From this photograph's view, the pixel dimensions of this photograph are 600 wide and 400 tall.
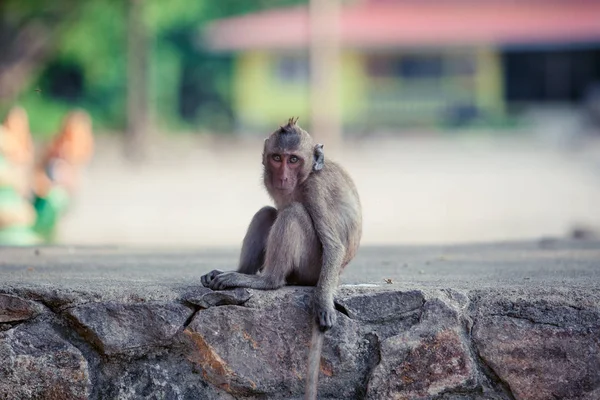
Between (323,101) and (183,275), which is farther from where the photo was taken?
(323,101)

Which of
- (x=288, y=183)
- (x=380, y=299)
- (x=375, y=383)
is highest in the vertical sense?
(x=288, y=183)

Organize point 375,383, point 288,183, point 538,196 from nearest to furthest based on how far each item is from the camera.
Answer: point 375,383
point 288,183
point 538,196

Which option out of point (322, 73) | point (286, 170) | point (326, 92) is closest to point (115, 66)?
point (322, 73)

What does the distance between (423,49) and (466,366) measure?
98.8 feet

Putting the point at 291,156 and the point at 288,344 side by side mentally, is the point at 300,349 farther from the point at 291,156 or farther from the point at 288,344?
the point at 291,156

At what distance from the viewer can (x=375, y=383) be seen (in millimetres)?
4371

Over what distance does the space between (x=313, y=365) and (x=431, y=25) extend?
100ft

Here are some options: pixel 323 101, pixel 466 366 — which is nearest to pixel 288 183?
pixel 466 366

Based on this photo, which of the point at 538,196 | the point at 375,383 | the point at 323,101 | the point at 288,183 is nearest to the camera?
the point at 375,383

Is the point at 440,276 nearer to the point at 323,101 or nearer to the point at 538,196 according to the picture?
the point at 538,196

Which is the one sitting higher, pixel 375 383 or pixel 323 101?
pixel 323 101

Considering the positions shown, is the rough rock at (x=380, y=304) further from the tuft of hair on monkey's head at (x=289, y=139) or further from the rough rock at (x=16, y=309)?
the rough rock at (x=16, y=309)

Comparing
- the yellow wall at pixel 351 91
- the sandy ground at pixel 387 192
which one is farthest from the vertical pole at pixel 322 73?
the yellow wall at pixel 351 91

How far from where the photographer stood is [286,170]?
190 inches
